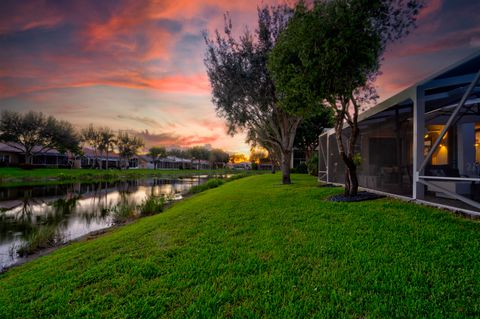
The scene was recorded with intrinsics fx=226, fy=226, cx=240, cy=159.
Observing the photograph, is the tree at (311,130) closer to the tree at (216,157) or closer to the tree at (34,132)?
the tree at (34,132)

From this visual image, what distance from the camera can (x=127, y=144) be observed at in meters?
59.5

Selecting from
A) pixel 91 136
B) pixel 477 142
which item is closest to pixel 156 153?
pixel 91 136

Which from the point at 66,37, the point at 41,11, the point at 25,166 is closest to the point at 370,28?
the point at 41,11

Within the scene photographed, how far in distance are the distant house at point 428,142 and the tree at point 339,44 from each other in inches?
59.5

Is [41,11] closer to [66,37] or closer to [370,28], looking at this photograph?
[66,37]

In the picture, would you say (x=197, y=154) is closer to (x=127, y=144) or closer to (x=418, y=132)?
(x=127, y=144)

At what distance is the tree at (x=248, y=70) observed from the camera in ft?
45.2

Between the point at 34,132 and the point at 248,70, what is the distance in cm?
4418

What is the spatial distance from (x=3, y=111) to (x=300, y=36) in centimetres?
5015

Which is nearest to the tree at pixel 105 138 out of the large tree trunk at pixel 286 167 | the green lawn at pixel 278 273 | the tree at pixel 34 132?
the tree at pixel 34 132

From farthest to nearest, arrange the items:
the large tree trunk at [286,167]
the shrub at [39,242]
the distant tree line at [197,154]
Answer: the distant tree line at [197,154], the large tree trunk at [286,167], the shrub at [39,242]

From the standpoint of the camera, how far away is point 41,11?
10453 millimetres

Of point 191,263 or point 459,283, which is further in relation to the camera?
point 191,263

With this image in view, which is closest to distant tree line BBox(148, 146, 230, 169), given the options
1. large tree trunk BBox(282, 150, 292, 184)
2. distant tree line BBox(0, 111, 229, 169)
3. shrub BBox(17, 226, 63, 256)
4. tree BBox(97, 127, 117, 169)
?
distant tree line BBox(0, 111, 229, 169)
